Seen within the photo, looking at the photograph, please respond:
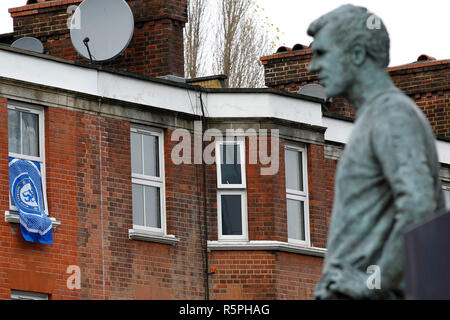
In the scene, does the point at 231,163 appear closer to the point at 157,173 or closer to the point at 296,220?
the point at 157,173

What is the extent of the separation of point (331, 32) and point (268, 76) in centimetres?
3010

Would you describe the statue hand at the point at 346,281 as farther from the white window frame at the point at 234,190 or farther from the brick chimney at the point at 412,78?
the brick chimney at the point at 412,78

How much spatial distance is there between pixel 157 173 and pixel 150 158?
31 centimetres

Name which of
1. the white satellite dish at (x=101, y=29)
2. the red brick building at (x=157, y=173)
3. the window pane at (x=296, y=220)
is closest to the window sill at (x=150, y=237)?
the red brick building at (x=157, y=173)

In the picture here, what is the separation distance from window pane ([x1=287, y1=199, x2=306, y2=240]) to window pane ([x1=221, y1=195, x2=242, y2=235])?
105 cm

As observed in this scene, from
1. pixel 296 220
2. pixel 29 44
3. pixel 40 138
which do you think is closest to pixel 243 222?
pixel 296 220

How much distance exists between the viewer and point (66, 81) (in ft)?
90.4

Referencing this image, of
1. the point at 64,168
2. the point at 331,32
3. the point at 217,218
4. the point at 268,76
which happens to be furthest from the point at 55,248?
the point at 331,32

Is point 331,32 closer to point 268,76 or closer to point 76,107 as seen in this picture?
point 76,107

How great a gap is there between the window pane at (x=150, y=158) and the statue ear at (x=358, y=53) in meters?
22.2

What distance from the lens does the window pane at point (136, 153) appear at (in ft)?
94.4

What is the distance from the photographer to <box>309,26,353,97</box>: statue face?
6.94 m

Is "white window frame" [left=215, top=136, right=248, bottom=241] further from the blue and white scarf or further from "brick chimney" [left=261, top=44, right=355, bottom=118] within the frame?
"brick chimney" [left=261, top=44, right=355, bottom=118]
